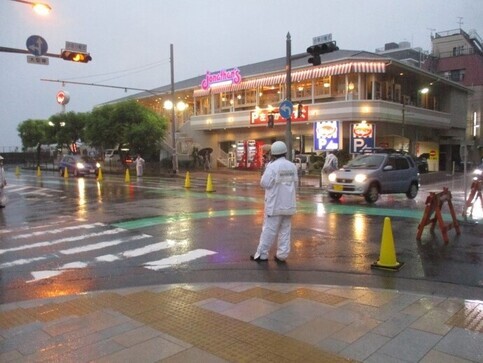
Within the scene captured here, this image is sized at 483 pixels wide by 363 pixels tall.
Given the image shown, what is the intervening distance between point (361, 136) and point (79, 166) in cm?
2123

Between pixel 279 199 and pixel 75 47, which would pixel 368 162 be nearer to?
pixel 279 199

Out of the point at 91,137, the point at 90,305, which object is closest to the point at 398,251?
the point at 90,305

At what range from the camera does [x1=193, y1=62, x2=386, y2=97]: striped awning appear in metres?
28.5

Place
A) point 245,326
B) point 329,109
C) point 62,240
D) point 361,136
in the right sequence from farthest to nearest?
point 329,109 < point 361,136 < point 62,240 < point 245,326

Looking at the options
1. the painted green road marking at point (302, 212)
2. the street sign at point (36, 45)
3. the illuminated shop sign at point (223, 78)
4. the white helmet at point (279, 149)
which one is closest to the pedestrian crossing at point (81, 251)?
the painted green road marking at point (302, 212)

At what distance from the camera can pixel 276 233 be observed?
24.6ft

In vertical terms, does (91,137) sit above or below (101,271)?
above

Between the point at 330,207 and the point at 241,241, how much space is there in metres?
6.12

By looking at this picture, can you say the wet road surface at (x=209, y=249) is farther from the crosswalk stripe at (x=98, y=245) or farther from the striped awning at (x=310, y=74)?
the striped awning at (x=310, y=74)

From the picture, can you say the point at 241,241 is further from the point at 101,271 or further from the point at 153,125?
the point at 153,125

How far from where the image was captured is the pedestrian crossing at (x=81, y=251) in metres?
7.68

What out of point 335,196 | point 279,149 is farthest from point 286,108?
point 279,149

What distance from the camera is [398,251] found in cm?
845

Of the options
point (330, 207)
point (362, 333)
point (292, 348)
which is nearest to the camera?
point (292, 348)
